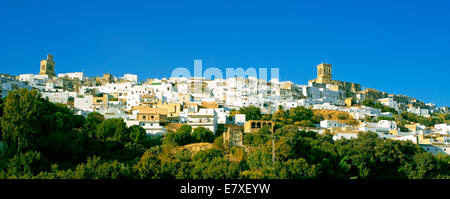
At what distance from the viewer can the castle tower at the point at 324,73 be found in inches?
3748

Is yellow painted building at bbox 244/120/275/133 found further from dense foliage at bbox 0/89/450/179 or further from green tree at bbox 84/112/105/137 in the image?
green tree at bbox 84/112/105/137

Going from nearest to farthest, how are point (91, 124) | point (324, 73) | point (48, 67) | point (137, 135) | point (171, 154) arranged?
1. point (171, 154)
2. point (137, 135)
3. point (91, 124)
4. point (48, 67)
5. point (324, 73)

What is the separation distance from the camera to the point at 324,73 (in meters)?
96.9

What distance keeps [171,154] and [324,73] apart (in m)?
67.9

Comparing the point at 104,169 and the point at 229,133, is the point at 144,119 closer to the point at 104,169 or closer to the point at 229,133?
the point at 229,133

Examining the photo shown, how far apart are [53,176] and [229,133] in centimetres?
1454

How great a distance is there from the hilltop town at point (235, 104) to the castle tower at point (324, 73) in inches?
7.9

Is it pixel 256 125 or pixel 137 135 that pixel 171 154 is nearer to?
pixel 137 135

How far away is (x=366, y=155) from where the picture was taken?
3794 cm

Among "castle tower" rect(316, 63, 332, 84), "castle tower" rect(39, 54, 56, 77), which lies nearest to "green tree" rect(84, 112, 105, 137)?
"castle tower" rect(39, 54, 56, 77)

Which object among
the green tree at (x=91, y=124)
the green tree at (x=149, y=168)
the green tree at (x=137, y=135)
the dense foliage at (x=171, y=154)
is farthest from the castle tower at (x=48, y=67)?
the green tree at (x=149, y=168)

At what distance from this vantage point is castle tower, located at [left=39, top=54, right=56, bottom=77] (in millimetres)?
86088

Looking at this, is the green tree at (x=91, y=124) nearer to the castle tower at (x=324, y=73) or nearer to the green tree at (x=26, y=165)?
the green tree at (x=26, y=165)

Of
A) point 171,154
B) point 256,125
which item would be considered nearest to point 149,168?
point 171,154
